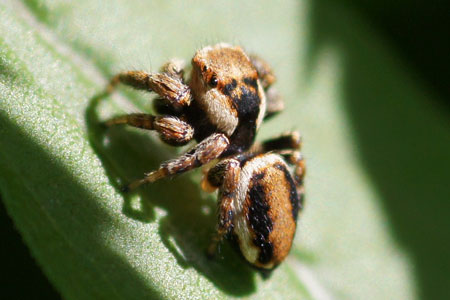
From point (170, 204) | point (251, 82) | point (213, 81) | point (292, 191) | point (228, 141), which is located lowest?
point (292, 191)

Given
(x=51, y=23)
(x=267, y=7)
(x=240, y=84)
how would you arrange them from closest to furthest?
(x=240, y=84)
(x=51, y=23)
(x=267, y=7)

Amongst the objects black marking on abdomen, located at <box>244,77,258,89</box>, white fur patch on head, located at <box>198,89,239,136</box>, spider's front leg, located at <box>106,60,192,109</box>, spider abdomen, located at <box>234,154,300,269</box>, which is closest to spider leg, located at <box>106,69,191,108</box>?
spider's front leg, located at <box>106,60,192,109</box>

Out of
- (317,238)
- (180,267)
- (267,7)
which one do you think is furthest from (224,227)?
(267,7)

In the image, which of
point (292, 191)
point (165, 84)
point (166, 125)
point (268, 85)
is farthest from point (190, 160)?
point (268, 85)

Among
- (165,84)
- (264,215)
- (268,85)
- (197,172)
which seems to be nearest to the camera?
(264,215)

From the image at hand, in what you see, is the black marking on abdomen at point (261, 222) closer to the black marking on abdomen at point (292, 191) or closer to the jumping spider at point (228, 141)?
the jumping spider at point (228, 141)

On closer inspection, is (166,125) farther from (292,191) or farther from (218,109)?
(292,191)

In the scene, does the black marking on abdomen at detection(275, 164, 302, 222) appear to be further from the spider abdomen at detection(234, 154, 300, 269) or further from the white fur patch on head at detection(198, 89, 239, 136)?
the white fur patch on head at detection(198, 89, 239, 136)

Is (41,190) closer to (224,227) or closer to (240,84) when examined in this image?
(224,227)
